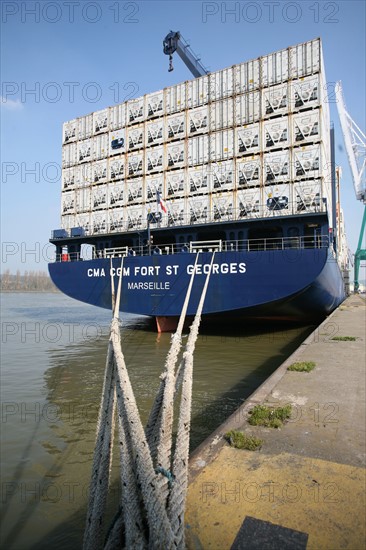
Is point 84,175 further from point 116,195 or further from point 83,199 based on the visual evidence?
point 116,195

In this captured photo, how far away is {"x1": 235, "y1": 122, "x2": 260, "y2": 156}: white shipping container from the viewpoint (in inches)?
594

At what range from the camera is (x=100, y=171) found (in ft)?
63.5

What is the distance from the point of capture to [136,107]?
18.5 m

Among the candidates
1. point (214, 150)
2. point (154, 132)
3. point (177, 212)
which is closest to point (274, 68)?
point (214, 150)

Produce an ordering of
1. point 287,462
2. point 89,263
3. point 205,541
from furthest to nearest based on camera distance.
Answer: point 89,263 < point 287,462 < point 205,541

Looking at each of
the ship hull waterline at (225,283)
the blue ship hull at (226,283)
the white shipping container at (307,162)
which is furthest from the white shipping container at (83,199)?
the white shipping container at (307,162)

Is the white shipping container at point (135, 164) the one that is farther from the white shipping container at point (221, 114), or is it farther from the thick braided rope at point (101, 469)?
the thick braided rope at point (101, 469)

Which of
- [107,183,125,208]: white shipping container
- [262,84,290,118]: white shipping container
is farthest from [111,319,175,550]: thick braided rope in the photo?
[107,183,125,208]: white shipping container

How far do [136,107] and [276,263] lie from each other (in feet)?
39.9

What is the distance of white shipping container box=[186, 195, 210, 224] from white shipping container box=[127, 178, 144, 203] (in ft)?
9.72

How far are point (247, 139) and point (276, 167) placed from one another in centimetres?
203

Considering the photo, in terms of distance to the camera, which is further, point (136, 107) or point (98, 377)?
point (136, 107)

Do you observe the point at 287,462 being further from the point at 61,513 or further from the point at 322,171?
the point at 322,171

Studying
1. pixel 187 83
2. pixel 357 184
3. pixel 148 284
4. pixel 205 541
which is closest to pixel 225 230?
pixel 148 284
